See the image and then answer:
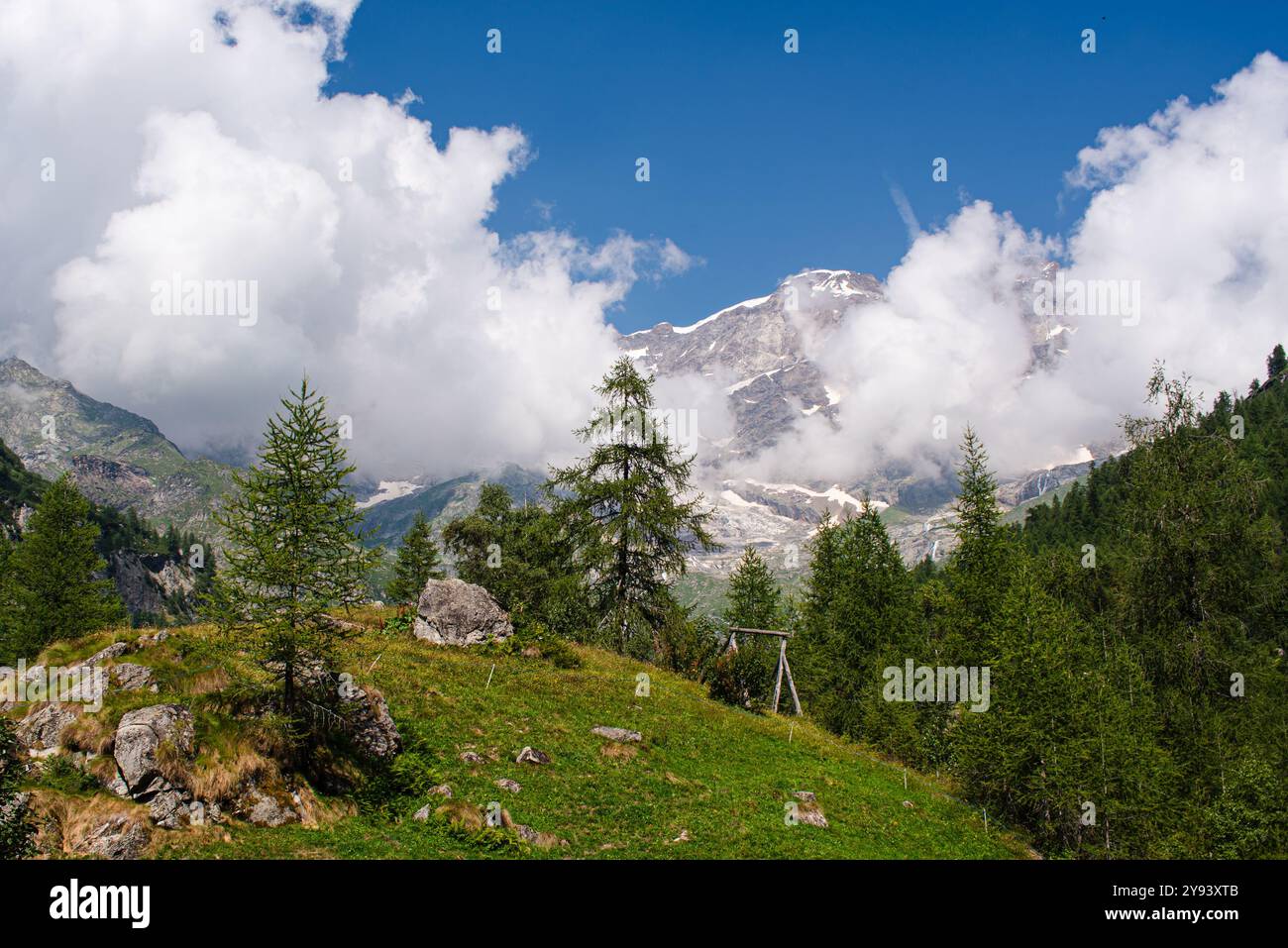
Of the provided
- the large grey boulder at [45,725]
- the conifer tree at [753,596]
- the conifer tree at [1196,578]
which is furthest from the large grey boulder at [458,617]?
the conifer tree at [753,596]

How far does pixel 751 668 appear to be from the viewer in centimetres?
3716

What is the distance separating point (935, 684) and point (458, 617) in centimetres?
2696

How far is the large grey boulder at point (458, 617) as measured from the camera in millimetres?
32938

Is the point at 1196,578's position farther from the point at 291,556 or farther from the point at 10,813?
the point at 10,813

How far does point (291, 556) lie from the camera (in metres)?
17.1

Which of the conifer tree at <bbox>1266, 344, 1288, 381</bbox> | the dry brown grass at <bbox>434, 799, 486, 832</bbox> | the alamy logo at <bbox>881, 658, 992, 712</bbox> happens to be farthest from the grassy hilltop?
the conifer tree at <bbox>1266, 344, 1288, 381</bbox>
